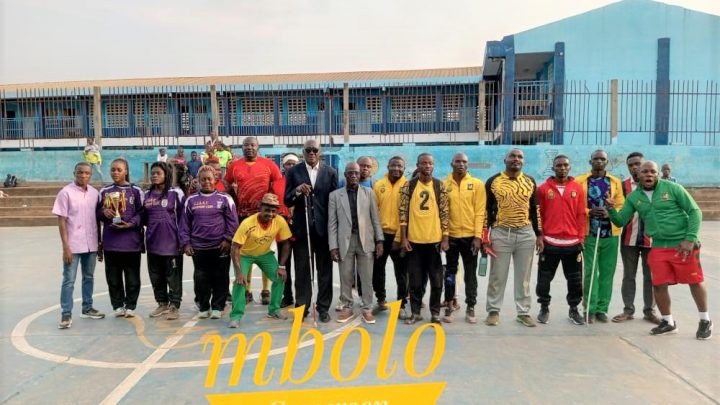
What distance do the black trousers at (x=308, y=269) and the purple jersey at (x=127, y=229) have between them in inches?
68.2

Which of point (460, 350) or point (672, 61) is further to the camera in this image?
point (672, 61)

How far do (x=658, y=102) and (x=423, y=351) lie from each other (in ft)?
60.2

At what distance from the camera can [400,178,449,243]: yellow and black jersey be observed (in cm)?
498

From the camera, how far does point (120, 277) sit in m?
5.38

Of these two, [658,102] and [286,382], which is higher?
[658,102]

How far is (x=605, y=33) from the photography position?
19562mm

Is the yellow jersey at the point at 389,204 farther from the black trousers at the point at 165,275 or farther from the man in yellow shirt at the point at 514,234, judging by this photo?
the black trousers at the point at 165,275

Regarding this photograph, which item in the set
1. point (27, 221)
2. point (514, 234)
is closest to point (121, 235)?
point (514, 234)

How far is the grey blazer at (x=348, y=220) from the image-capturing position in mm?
5113

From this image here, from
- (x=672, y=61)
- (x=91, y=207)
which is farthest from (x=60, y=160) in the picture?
(x=672, y=61)

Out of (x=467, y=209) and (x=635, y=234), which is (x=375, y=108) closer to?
(x=467, y=209)

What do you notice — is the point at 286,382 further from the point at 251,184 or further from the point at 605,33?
the point at 605,33

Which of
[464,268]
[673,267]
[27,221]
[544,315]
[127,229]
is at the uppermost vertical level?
[127,229]

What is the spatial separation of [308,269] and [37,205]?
13.4m
